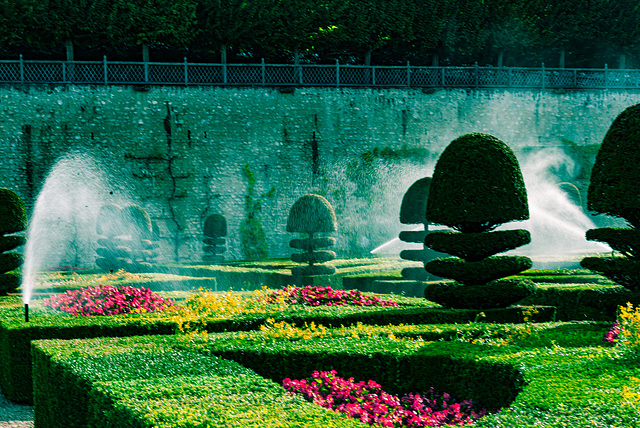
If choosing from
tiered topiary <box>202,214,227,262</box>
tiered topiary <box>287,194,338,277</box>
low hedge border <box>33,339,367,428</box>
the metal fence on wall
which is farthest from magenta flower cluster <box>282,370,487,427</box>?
the metal fence on wall

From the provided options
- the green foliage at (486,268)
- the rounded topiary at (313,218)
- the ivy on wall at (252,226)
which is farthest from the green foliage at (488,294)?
the ivy on wall at (252,226)

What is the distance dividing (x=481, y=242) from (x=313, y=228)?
731 centimetres

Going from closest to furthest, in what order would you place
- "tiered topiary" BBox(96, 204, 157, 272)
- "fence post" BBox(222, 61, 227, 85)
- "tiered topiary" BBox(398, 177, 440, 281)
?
"tiered topiary" BBox(398, 177, 440, 281) < "tiered topiary" BBox(96, 204, 157, 272) < "fence post" BBox(222, 61, 227, 85)

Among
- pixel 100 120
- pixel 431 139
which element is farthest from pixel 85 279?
pixel 431 139

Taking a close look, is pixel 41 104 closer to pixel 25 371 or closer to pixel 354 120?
pixel 354 120

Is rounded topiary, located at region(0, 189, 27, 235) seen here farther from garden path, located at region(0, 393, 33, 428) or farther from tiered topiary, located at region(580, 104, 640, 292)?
tiered topiary, located at region(580, 104, 640, 292)

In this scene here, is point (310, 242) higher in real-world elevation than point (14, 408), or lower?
higher

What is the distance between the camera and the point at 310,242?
15.4 meters

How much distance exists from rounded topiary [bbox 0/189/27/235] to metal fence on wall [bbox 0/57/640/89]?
1132 centimetres

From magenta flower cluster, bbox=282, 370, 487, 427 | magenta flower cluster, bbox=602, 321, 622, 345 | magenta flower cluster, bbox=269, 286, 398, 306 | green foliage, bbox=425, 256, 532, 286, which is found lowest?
magenta flower cluster, bbox=282, 370, 487, 427

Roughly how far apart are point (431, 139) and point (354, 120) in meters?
3.20

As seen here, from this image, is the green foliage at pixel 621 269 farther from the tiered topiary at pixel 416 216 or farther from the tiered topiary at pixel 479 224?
the tiered topiary at pixel 416 216

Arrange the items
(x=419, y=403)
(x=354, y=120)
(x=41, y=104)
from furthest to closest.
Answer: (x=354, y=120) < (x=41, y=104) < (x=419, y=403)

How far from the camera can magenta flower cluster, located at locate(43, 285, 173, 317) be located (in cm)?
873
